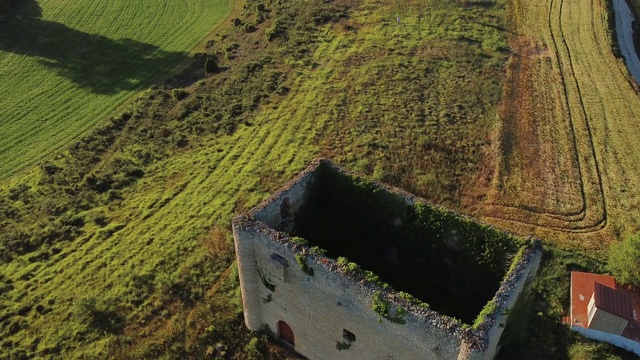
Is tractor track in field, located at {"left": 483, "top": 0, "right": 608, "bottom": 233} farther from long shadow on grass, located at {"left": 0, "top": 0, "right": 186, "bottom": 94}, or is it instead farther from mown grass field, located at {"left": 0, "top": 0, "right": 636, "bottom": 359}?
long shadow on grass, located at {"left": 0, "top": 0, "right": 186, "bottom": 94}

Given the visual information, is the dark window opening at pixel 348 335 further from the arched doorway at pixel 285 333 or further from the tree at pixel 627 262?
the tree at pixel 627 262

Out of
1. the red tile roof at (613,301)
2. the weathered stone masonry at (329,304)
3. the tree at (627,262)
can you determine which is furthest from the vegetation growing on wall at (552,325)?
the weathered stone masonry at (329,304)

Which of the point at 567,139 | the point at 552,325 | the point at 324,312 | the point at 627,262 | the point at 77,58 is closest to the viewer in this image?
the point at 324,312

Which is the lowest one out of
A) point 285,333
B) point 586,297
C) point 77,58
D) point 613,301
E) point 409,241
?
point 586,297

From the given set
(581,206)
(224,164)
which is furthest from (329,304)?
(581,206)

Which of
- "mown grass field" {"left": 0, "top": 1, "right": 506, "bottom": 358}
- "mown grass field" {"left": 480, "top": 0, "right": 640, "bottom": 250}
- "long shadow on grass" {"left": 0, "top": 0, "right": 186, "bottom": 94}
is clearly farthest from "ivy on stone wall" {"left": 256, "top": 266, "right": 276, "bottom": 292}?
"long shadow on grass" {"left": 0, "top": 0, "right": 186, "bottom": 94}

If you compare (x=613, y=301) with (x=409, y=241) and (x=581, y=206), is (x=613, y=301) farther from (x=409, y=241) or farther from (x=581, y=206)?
(x=581, y=206)
